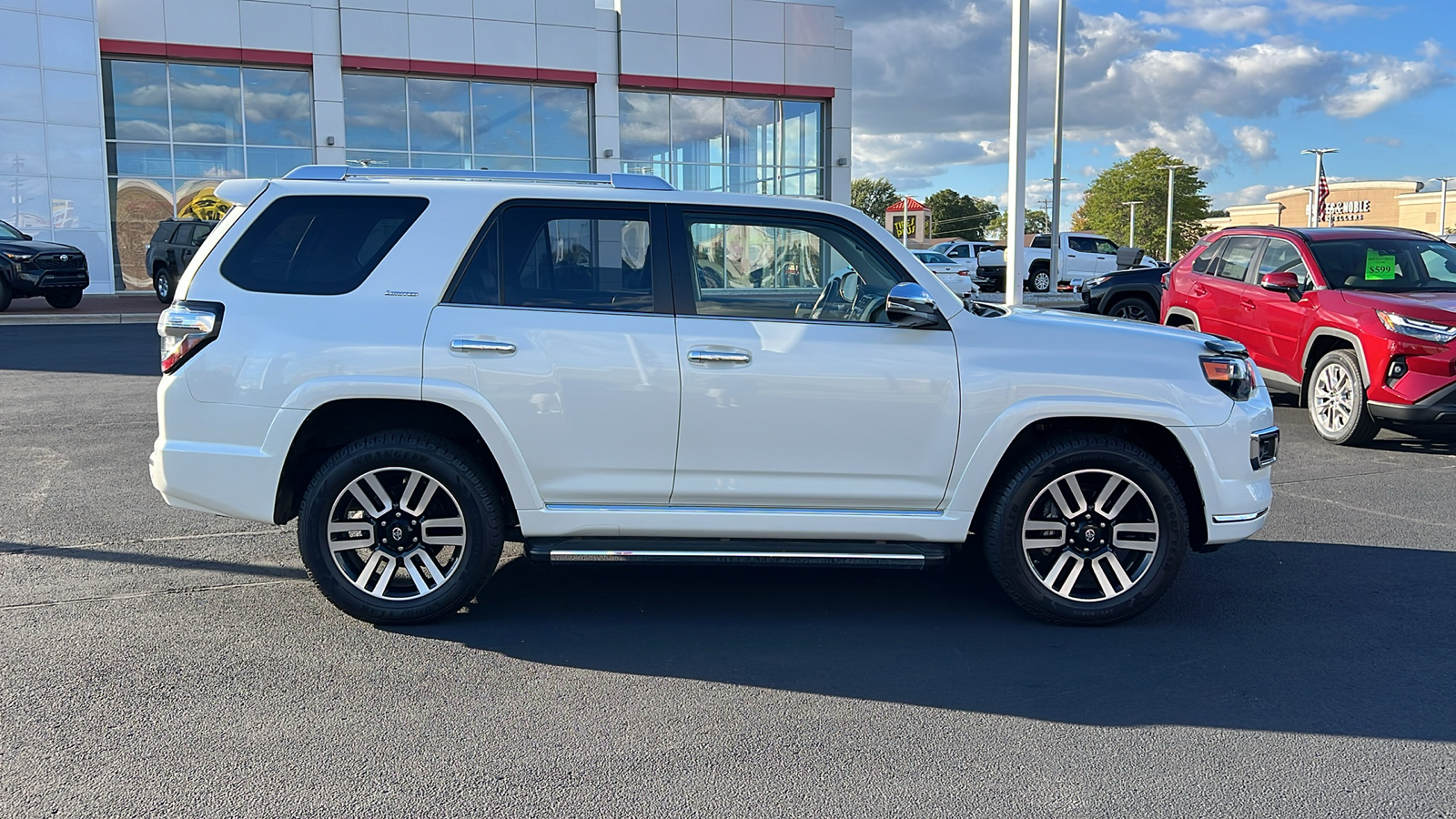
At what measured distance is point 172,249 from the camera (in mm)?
23875

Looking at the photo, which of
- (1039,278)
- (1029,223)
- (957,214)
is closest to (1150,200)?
(1029,223)

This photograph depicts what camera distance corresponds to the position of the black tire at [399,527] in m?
4.79

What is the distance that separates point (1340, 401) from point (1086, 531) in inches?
227

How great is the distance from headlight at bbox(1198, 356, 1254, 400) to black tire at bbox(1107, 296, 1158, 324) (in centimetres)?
→ 1155

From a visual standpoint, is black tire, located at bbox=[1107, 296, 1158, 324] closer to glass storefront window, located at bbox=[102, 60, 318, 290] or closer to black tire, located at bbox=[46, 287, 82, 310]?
black tire, located at bbox=[46, 287, 82, 310]

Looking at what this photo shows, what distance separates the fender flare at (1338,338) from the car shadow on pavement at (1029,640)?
3.49 metres

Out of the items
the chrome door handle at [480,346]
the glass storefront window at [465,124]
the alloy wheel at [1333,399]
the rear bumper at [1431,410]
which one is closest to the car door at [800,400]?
the chrome door handle at [480,346]

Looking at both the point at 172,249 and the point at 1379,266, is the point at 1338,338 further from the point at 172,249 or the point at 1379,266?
the point at 172,249

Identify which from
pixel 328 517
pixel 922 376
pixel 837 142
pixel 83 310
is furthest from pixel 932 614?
pixel 837 142

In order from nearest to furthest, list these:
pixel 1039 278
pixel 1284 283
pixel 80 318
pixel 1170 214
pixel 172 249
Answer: pixel 1284 283 < pixel 80 318 < pixel 172 249 < pixel 1039 278 < pixel 1170 214

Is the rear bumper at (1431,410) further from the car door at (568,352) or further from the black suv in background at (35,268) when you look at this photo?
the black suv in background at (35,268)

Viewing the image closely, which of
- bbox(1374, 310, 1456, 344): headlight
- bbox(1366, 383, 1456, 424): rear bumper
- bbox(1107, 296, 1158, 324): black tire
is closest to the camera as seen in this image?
bbox(1366, 383, 1456, 424): rear bumper

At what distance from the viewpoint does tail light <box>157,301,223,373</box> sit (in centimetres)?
477

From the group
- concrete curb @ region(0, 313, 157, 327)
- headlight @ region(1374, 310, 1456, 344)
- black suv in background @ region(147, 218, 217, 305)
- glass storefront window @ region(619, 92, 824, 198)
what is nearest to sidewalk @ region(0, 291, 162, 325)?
concrete curb @ region(0, 313, 157, 327)
